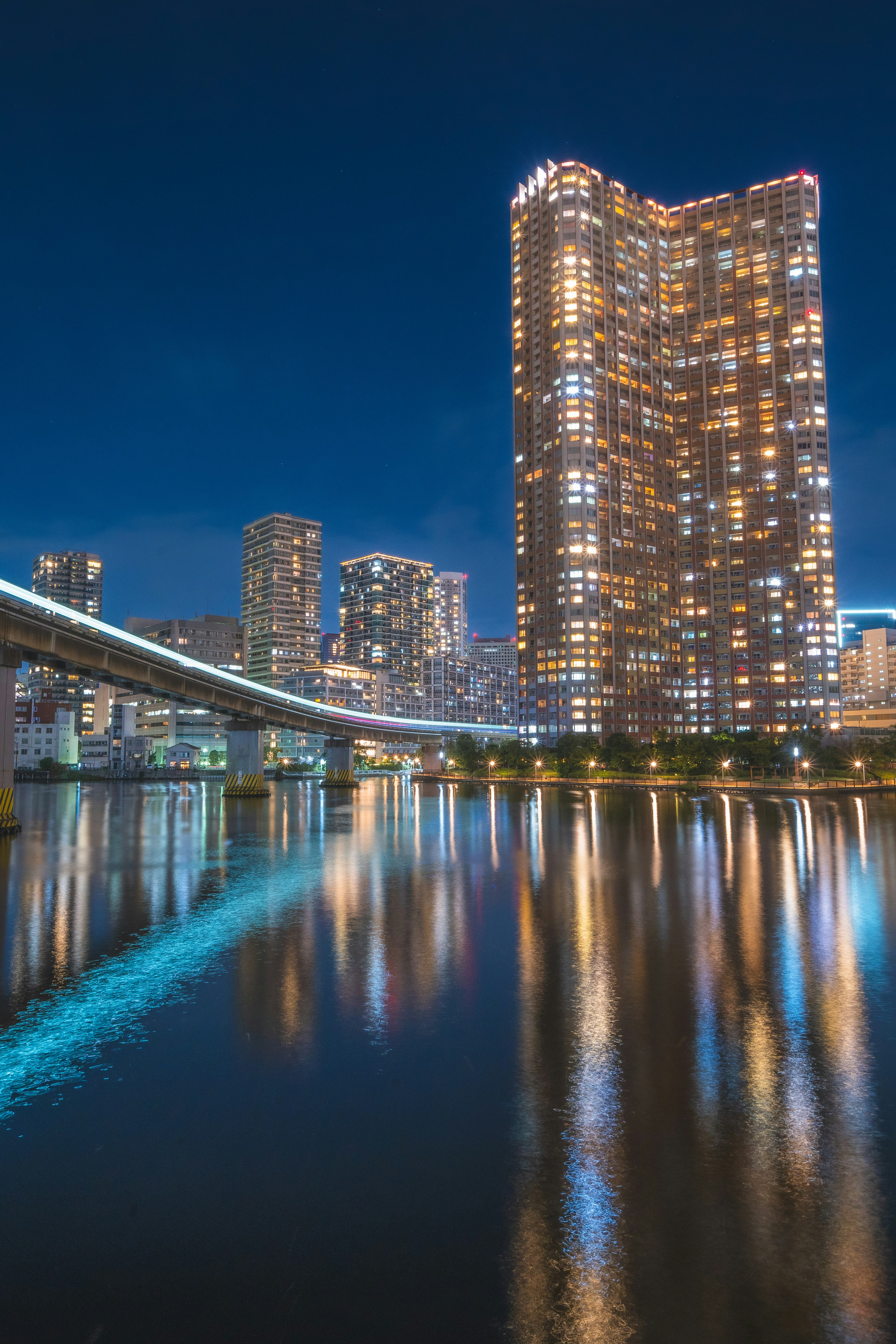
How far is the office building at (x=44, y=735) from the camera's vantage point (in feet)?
591

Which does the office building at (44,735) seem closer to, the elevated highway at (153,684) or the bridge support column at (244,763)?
the elevated highway at (153,684)

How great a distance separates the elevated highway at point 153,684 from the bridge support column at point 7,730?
7 centimetres

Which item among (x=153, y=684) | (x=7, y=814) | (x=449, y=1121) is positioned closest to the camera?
(x=449, y=1121)

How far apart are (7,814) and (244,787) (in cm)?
4637

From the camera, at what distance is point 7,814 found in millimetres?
52281

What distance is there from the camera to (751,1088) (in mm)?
11453

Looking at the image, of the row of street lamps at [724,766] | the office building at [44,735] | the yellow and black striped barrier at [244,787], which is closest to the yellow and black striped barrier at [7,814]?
the yellow and black striped barrier at [244,787]

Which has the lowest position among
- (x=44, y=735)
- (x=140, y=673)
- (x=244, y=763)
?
(x=244, y=763)

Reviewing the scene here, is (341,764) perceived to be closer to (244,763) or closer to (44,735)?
(244,763)

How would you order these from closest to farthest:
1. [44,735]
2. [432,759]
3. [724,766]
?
1. [724,766]
2. [432,759]
3. [44,735]

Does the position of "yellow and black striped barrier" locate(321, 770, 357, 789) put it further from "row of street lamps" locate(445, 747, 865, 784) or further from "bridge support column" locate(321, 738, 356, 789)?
"row of street lamps" locate(445, 747, 865, 784)

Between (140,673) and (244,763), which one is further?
(244,763)

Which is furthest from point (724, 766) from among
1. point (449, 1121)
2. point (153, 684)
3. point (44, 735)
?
point (44, 735)

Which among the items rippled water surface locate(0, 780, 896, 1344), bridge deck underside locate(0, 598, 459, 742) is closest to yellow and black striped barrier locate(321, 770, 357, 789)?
bridge deck underside locate(0, 598, 459, 742)
